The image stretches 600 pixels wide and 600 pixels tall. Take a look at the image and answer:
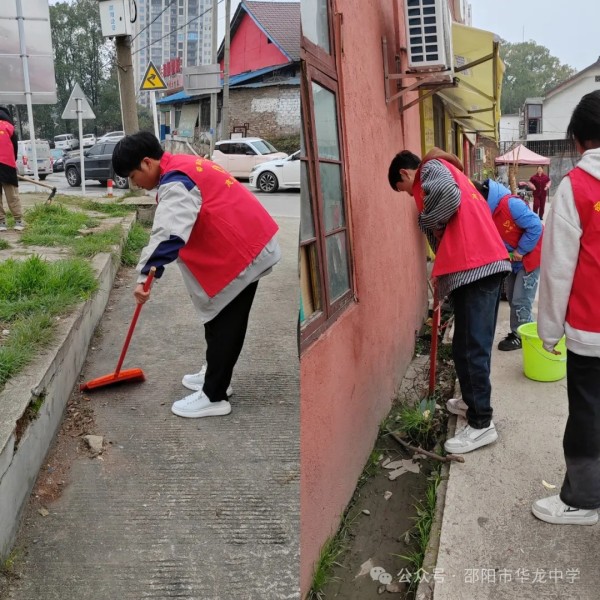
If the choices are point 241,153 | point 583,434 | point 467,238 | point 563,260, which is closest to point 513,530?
point 583,434

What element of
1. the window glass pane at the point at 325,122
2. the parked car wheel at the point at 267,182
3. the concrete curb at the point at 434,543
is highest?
the parked car wheel at the point at 267,182

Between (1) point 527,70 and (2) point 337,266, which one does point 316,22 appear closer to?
(2) point 337,266

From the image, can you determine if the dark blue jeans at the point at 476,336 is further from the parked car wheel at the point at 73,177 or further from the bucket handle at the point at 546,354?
the parked car wheel at the point at 73,177

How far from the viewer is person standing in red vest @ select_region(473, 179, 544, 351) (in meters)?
4.43

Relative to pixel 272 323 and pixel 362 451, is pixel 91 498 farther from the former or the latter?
pixel 272 323

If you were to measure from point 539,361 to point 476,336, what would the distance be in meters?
1.33

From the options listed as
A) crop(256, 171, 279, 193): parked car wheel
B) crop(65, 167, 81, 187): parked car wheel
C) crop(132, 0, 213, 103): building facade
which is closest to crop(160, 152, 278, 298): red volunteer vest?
crop(256, 171, 279, 193): parked car wheel

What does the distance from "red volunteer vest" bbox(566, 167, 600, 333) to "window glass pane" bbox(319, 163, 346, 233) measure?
3.36 ft

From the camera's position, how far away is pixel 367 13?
3496 mm

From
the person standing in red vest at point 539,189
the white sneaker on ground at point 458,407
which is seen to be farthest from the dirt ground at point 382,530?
the person standing in red vest at point 539,189

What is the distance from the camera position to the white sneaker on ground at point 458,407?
3.64 m

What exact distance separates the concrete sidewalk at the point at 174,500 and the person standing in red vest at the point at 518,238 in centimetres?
196

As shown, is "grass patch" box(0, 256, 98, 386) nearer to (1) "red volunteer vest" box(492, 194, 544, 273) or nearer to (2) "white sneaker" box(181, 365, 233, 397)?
(2) "white sneaker" box(181, 365, 233, 397)

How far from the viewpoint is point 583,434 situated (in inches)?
94.5
